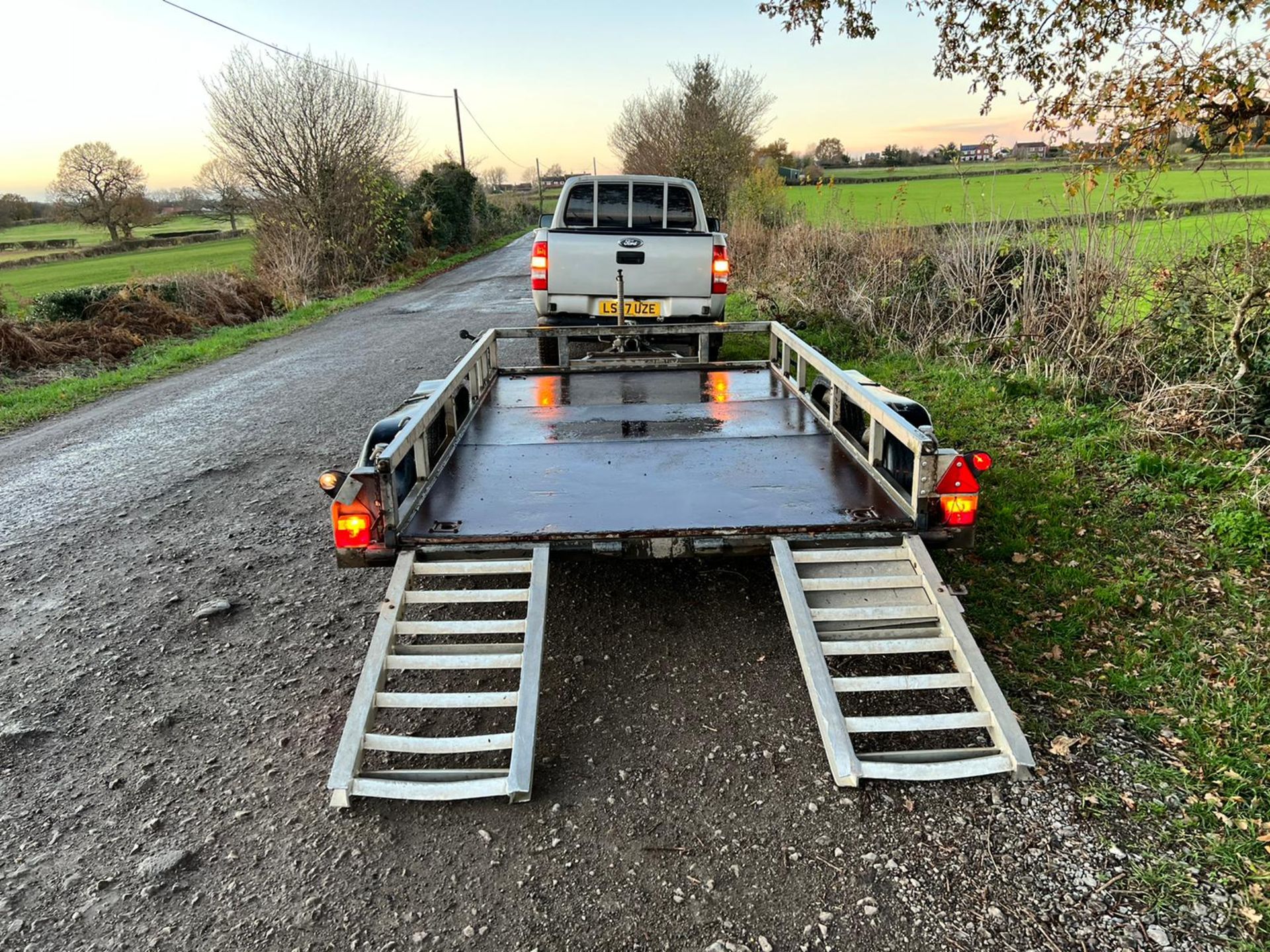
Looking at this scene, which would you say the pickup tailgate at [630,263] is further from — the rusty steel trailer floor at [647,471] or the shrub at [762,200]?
the shrub at [762,200]

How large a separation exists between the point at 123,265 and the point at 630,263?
36.0 meters

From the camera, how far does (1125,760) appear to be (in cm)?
267

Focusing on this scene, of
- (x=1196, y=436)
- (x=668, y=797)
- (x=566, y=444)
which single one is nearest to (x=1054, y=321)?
(x=1196, y=436)

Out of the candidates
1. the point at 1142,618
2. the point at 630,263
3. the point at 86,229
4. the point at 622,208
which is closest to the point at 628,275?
the point at 630,263

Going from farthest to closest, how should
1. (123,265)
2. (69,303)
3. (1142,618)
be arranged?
(123,265) < (69,303) < (1142,618)

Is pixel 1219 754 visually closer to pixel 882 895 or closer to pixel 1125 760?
pixel 1125 760

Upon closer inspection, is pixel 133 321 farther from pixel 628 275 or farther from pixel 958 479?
pixel 958 479

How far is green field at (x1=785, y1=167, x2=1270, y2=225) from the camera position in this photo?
19.3 ft

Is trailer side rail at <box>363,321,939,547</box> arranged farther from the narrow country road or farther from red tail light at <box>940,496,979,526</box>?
the narrow country road

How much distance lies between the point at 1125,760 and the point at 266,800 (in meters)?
2.97

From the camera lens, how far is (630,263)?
24.1 ft

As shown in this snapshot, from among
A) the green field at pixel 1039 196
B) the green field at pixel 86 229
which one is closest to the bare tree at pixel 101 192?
the green field at pixel 86 229

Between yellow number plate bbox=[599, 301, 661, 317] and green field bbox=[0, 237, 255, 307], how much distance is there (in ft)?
56.4

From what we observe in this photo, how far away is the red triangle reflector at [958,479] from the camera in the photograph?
3053 mm
